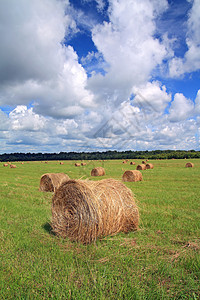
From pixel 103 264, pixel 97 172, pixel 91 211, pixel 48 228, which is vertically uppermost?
pixel 91 211

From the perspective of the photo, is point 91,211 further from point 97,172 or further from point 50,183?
point 97,172

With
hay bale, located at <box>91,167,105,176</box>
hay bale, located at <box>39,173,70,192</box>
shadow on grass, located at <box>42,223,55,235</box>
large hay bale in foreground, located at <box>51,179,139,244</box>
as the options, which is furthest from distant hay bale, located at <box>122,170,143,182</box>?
shadow on grass, located at <box>42,223,55,235</box>

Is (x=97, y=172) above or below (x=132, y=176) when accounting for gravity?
below

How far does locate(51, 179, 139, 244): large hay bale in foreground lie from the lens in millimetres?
5446

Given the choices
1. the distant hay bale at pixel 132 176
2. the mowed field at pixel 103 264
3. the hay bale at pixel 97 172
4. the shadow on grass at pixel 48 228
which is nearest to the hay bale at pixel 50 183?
the distant hay bale at pixel 132 176

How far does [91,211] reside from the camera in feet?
18.0

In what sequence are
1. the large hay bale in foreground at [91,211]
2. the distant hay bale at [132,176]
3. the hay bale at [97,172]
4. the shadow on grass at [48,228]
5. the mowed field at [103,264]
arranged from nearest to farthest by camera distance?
the mowed field at [103,264] → the large hay bale in foreground at [91,211] → the shadow on grass at [48,228] → the distant hay bale at [132,176] → the hay bale at [97,172]

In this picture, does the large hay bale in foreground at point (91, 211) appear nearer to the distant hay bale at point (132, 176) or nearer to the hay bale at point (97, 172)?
the distant hay bale at point (132, 176)

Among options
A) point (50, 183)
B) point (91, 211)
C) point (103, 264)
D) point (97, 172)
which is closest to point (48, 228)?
point (91, 211)

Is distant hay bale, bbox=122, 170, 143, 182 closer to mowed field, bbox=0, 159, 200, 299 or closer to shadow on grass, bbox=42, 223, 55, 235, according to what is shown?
mowed field, bbox=0, 159, 200, 299

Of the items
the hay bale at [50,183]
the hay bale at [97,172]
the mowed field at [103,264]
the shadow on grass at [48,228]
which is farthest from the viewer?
the hay bale at [97,172]

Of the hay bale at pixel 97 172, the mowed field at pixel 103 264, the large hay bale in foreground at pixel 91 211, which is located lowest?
the hay bale at pixel 97 172

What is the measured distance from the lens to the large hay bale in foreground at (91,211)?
5446mm

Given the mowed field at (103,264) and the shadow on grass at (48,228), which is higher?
the mowed field at (103,264)
